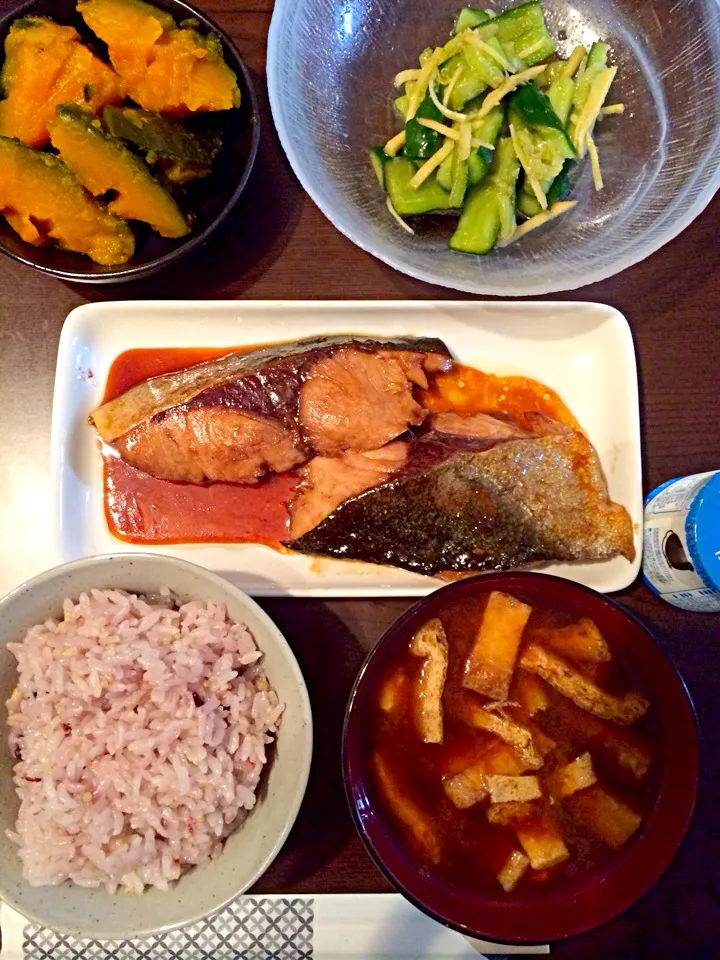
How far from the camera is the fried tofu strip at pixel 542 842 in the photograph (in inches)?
65.4

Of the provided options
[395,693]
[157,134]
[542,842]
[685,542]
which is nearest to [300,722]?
[395,693]

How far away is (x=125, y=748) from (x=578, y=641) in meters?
1.11

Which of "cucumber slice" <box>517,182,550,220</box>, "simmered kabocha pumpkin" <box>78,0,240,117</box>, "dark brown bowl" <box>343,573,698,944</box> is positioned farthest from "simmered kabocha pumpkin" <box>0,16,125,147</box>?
"dark brown bowl" <box>343,573,698,944</box>

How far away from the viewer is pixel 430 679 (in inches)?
68.8

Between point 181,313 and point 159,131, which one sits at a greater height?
point 159,131

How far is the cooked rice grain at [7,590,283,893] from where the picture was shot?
5.38 ft

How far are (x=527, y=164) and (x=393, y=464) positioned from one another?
95 centimetres

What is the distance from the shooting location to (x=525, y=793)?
1.68 metres

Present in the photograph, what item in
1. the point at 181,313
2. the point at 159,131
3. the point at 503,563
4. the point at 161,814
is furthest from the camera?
the point at 181,313

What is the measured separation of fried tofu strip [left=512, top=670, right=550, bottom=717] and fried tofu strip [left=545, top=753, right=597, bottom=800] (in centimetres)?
14

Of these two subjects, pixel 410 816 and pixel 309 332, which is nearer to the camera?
pixel 410 816

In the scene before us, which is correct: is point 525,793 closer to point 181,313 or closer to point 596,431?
point 596,431

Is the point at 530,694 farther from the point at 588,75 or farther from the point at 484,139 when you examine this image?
the point at 588,75

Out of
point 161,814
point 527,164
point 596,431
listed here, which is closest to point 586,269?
point 527,164
